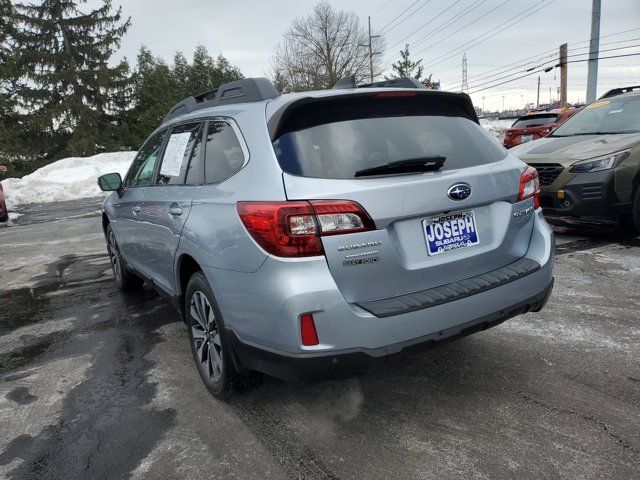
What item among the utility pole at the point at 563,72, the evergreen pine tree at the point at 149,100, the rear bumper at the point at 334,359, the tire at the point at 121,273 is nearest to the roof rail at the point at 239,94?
the rear bumper at the point at 334,359

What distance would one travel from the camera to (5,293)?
223 inches

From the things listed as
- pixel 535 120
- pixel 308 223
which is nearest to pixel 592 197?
pixel 308 223

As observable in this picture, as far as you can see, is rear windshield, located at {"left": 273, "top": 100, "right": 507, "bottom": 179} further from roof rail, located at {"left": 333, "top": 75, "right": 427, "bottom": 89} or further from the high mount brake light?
roof rail, located at {"left": 333, "top": 75, "right": 427, "bottom": 89}

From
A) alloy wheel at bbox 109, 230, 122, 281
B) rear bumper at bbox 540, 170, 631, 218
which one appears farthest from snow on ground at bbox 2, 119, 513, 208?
alloy wheel at bbox 109, 230, 122, 281

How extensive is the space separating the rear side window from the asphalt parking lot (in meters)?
1.30

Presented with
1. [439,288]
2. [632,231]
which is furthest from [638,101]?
[439,288]

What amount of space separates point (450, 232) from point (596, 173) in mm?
4313

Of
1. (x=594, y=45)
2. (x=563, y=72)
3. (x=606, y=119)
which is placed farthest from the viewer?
(x=563, y=72)

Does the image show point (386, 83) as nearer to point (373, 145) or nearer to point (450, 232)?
point (373, 145)

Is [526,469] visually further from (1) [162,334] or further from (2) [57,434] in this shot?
(1) [162,334]

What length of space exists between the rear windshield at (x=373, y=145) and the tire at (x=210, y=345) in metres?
0.89

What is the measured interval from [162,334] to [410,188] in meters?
2.65

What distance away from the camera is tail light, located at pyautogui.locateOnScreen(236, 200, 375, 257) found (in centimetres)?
213

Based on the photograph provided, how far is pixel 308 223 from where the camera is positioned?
2.14 metres
